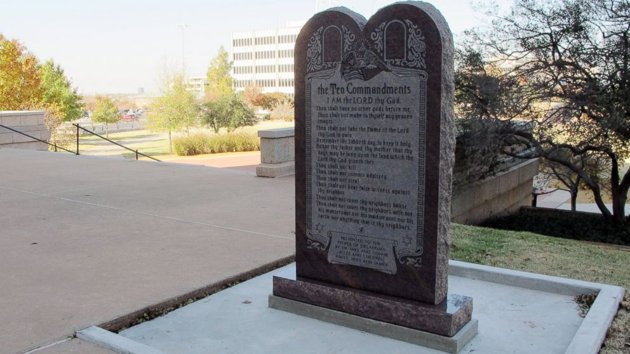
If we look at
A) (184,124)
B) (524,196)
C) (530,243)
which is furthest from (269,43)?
(530,243)

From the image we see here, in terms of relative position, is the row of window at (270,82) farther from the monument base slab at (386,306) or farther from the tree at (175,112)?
the monument base slab at (386,306)

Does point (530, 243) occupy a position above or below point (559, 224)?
above

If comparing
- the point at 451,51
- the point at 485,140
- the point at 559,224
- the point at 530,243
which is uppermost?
the point at 451,51

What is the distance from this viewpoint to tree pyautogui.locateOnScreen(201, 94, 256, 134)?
4644 centimetres

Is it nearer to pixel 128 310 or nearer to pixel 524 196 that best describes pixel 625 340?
pixel 128 310

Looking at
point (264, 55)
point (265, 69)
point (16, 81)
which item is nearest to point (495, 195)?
point (16, 81)

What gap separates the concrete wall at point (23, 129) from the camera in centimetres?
1670

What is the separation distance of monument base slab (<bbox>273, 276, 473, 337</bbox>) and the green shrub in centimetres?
3010

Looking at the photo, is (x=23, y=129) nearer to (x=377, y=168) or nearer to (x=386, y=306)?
(x=377, y=168)

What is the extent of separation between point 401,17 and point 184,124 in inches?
1784

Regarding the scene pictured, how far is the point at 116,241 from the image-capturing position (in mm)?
6590

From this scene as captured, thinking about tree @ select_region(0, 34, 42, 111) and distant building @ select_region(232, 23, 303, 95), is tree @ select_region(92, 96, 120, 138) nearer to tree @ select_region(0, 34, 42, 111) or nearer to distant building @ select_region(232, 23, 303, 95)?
tree @ select_region(0, 34, 42, 111)

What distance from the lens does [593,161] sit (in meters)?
17.6

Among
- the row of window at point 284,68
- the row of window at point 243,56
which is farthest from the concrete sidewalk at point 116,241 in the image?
the row of window at point 243,56
